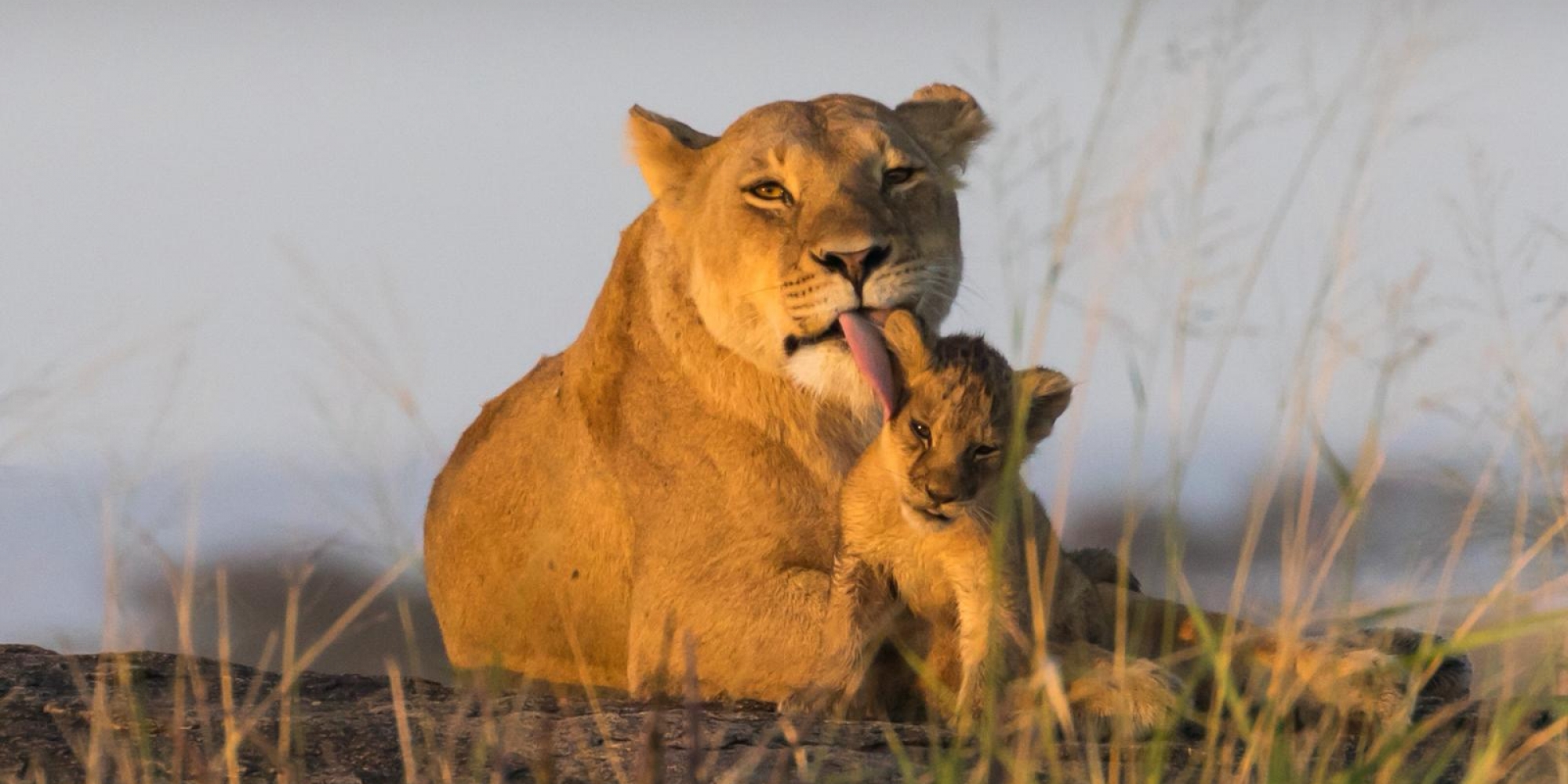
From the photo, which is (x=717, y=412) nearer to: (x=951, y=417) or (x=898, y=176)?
(x=898, y=176)

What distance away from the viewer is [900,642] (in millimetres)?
4559

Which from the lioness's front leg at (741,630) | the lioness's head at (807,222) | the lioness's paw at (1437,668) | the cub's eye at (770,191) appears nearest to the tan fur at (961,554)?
the lioness's front leg at (741,630)

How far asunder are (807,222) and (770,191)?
265mm

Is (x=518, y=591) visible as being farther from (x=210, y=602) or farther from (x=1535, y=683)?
(x=1535, y=683)

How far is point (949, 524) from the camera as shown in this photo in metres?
4.27

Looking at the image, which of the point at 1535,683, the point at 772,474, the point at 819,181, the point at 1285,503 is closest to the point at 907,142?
the point at 819,181

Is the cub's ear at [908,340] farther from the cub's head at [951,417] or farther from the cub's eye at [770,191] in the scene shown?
the cub's eye at [770,191]

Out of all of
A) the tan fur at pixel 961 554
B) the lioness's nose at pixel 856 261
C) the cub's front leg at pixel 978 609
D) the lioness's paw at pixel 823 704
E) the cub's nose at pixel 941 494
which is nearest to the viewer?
the cub's nose at pixel 941 494

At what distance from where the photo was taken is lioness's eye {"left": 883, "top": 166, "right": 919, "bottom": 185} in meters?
5.39

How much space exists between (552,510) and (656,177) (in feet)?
3.22

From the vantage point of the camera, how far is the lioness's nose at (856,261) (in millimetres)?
4895

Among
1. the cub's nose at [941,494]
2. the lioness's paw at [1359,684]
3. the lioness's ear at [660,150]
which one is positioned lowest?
the lioness's paw at [1359,684]

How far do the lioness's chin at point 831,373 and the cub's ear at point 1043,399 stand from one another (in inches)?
19.3

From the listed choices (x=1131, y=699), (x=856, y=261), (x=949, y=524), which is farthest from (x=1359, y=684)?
(x=856, y=261)
